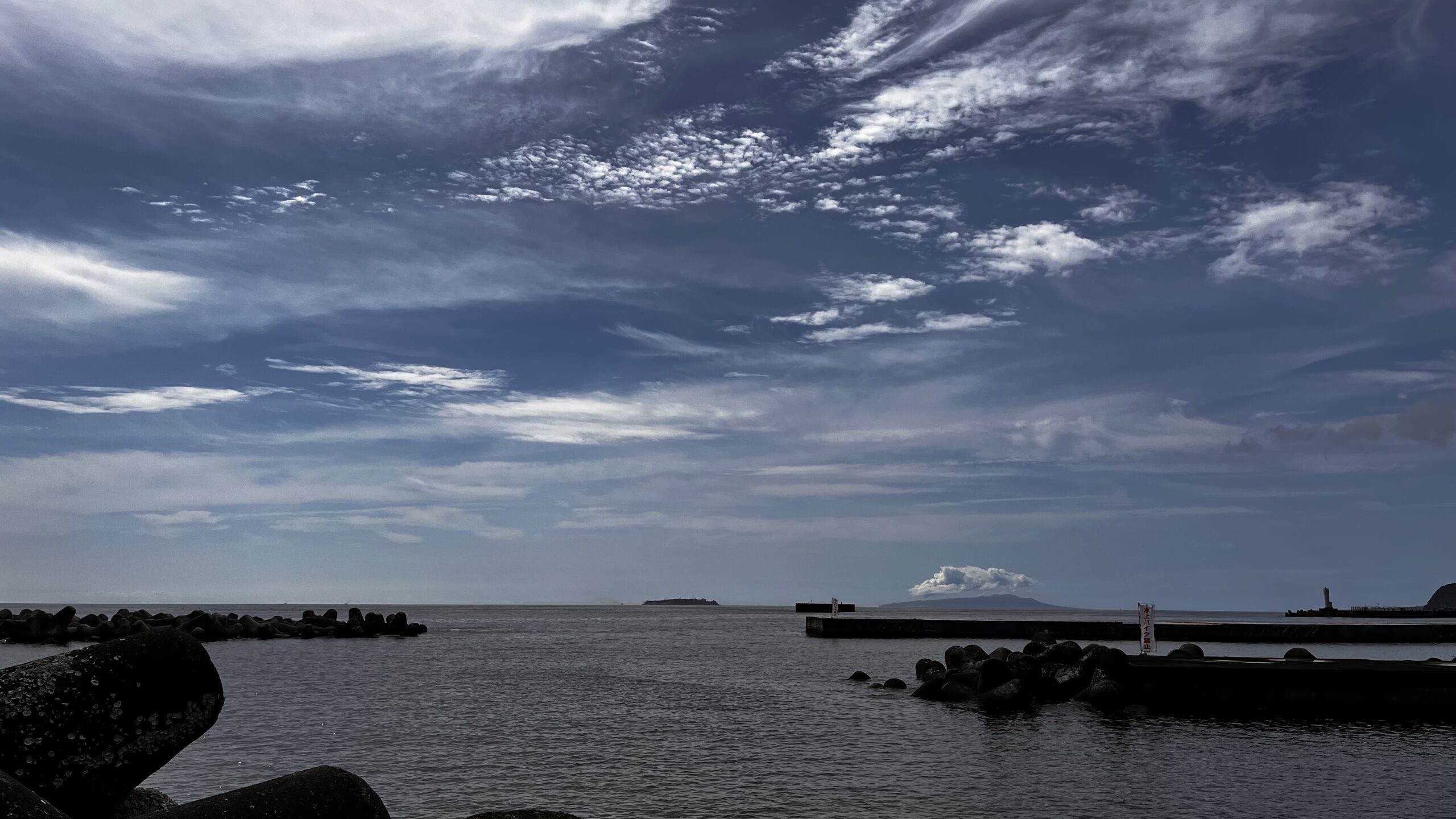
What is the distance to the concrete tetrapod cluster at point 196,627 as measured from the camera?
72500 mm

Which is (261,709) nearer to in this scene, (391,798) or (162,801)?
(391,798)

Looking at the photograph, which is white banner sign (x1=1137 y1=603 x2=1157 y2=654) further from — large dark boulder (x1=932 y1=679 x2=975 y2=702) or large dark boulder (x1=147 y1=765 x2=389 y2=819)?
large dark boulder (x1=147 y1=765 x2=389 y2=819)

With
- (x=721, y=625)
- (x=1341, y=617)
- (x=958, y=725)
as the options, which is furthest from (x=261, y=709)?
(x=1341, y=617)

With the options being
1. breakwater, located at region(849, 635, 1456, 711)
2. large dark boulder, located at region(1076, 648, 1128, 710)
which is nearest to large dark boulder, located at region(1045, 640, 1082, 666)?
breakwater, located at region(849, 635, 1456, 711)

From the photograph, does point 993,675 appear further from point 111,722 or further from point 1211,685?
point 111,722

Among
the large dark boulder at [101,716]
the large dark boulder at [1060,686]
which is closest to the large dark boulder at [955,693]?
the large dark boulder at [1060,686]

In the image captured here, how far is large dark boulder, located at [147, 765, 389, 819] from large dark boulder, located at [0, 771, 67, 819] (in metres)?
1.13

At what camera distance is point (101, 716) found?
9.34 m

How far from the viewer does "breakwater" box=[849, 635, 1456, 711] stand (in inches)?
1214

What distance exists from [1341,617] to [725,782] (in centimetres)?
16365

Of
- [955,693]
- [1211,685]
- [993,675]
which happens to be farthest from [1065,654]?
[1211,685]

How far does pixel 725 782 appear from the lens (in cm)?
2050

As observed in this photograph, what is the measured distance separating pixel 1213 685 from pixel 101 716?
31.5 metres

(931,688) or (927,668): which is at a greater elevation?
(927,668)
